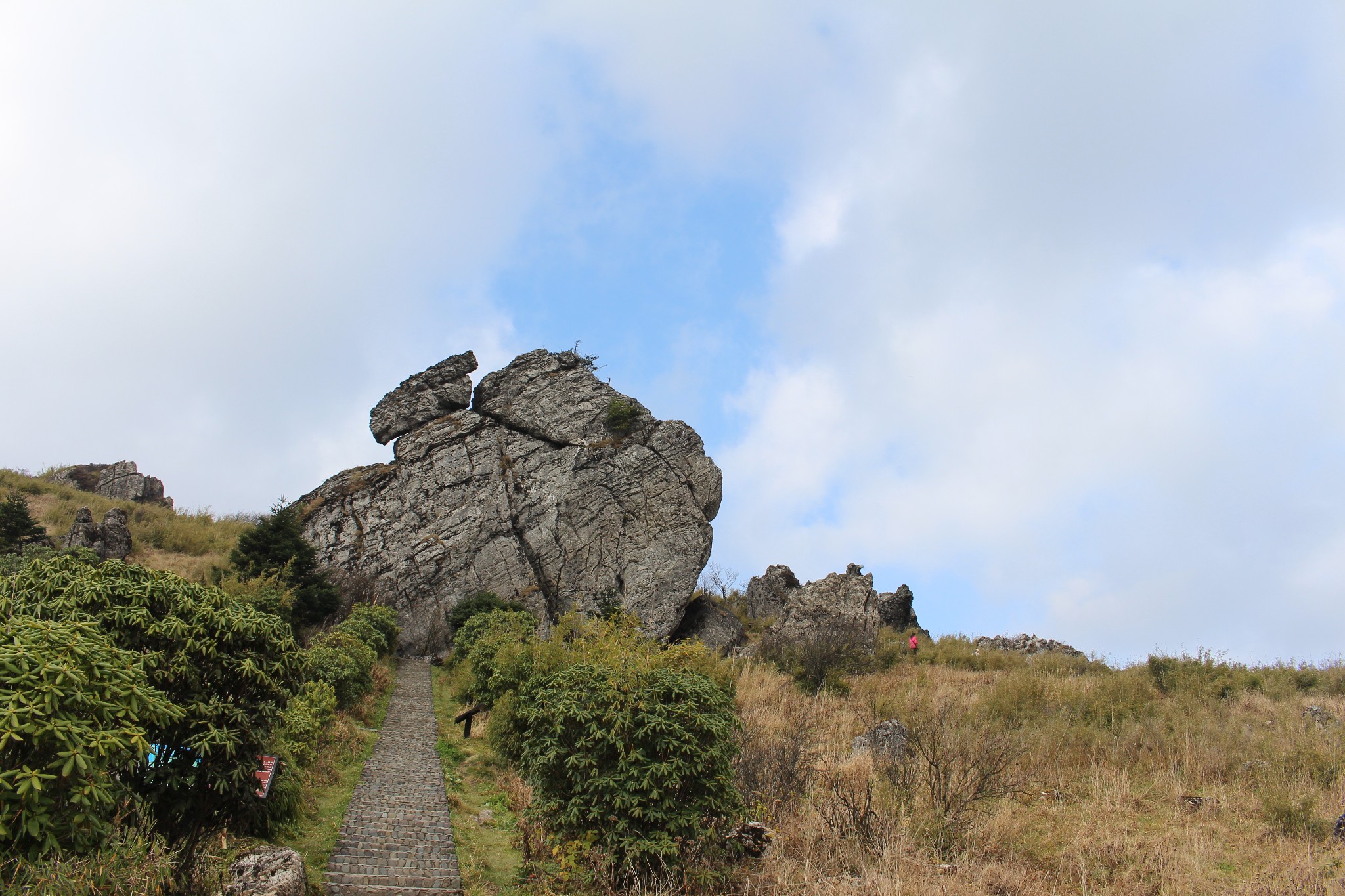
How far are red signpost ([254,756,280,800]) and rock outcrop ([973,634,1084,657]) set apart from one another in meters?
23.5

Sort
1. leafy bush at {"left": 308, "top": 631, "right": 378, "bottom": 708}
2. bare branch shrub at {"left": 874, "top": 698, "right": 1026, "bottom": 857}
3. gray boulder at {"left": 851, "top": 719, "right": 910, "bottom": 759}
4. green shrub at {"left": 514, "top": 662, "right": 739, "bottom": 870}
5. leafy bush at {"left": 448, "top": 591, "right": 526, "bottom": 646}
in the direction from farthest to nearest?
leafy bush at {"left": 448, "top": 591, "right": 526, "bottom": 646} → leafy bush at {"left": 308, "top": 631, "right": 378, "bottom": 708} → gray boulder at {"left": 851, "top": 719, "right": 910, "bottom": 759} → bare branch shrub at {"left": 874, "top": 698, "right": 1026, "bottom": 857} → green shrub at {"left": 514, "top": 662, "right": 739, "bottom": 870}

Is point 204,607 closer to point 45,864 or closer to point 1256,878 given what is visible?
point 45,864

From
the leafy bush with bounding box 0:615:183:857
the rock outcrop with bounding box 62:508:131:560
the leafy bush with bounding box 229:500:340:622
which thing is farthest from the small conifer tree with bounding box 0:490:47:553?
the leafy bush with bounding box 0:615:183:857

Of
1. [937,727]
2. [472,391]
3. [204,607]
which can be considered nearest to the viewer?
[204,607]

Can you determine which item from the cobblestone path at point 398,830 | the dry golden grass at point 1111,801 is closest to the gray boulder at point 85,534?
the cobblestone path at point 398,830

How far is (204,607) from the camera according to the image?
6.94 meters

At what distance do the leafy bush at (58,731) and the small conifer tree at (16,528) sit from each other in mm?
29090

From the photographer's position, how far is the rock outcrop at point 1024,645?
26.7m

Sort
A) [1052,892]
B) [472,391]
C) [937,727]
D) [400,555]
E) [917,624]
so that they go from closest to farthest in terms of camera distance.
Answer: [1052,892]
[937,727]
[400,555]
[917,624]
[472,391]

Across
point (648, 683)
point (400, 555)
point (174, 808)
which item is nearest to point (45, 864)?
point (174, 808)

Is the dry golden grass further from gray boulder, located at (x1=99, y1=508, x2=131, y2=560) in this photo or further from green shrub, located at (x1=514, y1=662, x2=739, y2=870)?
gray boulder, located at (x1=99, y1=508, x2=131, y2=560)

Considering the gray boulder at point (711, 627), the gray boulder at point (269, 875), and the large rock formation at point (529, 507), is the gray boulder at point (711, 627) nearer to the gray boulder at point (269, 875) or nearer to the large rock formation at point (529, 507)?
the large rock formation at point (529, 507)

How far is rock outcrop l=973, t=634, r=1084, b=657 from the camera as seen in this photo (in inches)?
1051

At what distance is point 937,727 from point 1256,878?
12.7 ft
